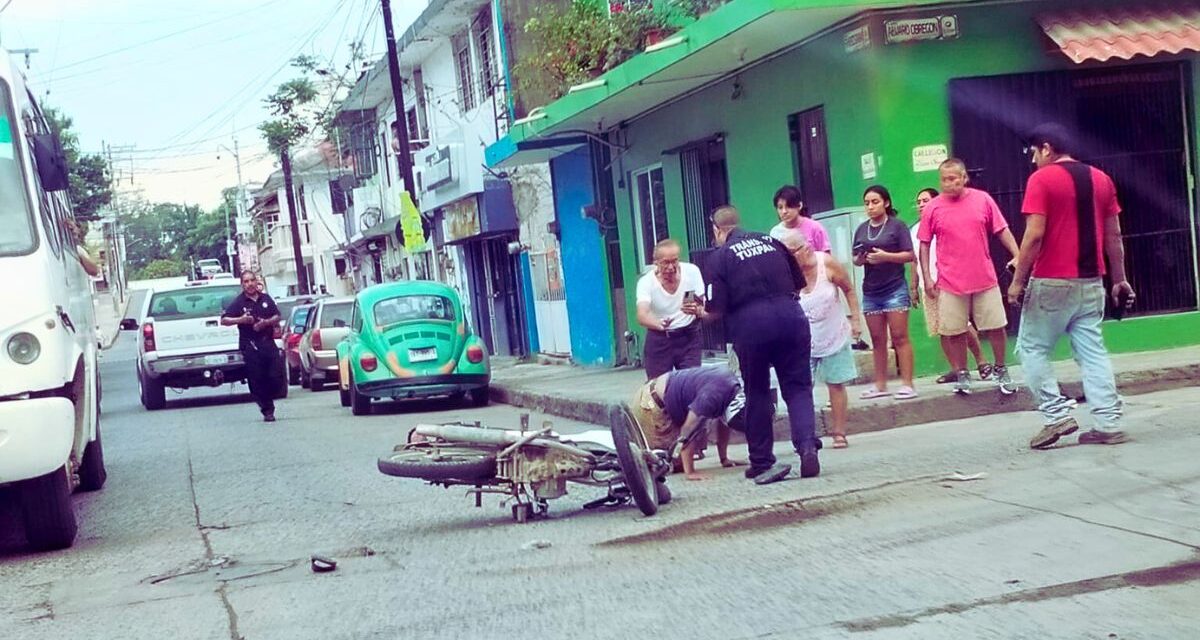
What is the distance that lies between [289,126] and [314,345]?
66.8ft

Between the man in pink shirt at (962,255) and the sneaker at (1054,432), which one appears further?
the man in pink shirt at (962,255)

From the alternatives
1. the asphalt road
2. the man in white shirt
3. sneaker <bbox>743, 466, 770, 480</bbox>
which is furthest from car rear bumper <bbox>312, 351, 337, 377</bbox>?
sneaker <bbox>743, 466, 770, 480</bbox>

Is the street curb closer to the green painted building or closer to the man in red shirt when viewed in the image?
the green painted building

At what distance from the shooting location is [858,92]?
12.1m

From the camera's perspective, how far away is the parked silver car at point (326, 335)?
2383 centimetres

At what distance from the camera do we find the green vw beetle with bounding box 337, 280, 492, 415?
17.3m

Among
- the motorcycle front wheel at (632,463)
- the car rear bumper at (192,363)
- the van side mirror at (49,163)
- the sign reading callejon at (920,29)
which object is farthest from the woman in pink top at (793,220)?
the car rear bumper at (192,363)

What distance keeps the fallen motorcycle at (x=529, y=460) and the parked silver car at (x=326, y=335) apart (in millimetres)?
16408

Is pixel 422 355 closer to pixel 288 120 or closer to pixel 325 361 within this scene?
pixel 325 361

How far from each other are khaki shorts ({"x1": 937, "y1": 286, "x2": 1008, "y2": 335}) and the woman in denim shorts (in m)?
0.60

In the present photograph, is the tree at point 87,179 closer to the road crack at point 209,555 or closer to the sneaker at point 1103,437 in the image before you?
the road crack at point 209,555

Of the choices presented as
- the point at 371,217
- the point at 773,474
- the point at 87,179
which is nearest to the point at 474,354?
the point at 773,474

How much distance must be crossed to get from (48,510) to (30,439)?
2.63ft

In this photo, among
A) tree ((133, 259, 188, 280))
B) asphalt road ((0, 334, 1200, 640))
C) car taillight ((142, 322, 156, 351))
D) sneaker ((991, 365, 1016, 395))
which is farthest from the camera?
tree ((133, 259, 188, 280))
